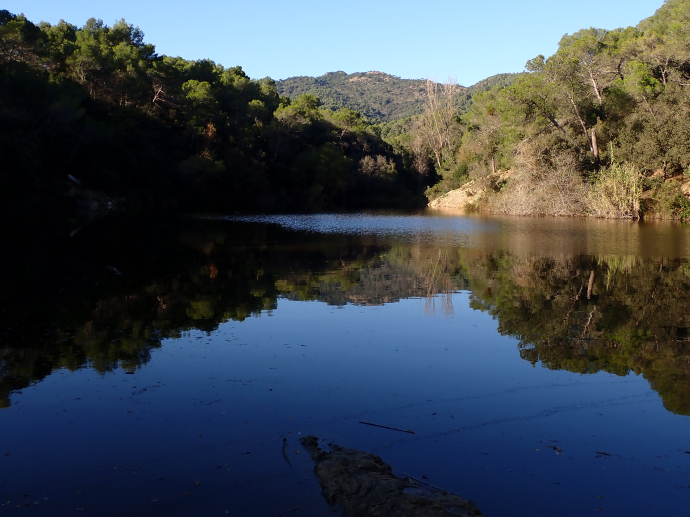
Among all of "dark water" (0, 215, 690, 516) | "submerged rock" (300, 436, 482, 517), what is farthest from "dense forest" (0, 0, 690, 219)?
"submerged rock" (300, 436, 482, 517)

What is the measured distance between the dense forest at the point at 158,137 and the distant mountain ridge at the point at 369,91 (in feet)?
203

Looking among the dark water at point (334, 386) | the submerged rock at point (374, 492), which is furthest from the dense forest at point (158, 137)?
the submerged rock at point (374, 492)

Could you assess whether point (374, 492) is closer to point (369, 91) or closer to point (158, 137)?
point (158, 137)

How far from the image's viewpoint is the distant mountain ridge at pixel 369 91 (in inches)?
5315

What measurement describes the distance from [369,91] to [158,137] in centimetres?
12573

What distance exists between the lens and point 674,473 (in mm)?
4250

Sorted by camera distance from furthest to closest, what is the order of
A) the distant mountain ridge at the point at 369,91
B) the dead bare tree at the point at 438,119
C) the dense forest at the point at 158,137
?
1. the distant mountain ridge at the point at 369,91
2. the dead bare tree at the point at 438,119
3. the dense forest at the point at 158,137

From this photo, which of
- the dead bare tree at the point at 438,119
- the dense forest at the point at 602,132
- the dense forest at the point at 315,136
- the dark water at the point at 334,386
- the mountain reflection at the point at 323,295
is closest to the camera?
→ the dark water at the point at 334,386

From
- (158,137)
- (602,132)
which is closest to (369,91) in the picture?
(158,137)

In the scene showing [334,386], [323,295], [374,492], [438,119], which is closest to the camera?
[374,492]

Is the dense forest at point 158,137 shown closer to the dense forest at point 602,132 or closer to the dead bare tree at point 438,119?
the dead bare tree at point 438,119

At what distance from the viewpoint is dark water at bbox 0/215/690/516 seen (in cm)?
406

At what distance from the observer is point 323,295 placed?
11094 millimetres

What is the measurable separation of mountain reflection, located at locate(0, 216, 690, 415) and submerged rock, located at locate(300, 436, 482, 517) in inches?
121
